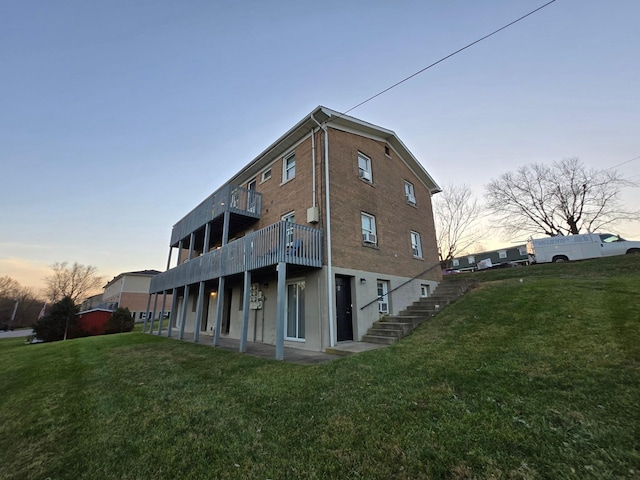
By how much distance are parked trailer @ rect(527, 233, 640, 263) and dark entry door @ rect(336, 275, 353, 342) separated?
18.2 m

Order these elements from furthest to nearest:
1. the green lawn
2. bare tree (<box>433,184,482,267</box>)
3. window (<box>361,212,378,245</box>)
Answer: bare tree (<box>433,184,482,267</box>) < window (<box>361,212,378,245</box>) < the green lawn

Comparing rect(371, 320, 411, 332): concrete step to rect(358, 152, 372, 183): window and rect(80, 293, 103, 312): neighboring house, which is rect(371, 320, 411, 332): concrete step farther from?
rect(80, 293, 103, 312): neighboring house

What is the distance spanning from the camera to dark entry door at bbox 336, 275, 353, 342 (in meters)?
9.93

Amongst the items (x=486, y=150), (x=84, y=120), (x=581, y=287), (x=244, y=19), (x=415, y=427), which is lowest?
(x=415, y=427)

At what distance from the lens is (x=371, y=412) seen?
159 inches

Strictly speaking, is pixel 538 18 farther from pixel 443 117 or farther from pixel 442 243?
pixel 442 243

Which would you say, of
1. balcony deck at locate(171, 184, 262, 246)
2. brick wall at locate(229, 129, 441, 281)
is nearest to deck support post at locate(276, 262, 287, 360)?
brick wall at locate(229, 129, 441, 281)

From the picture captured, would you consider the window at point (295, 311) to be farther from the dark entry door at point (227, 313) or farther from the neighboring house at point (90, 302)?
the neighboring house at point (90, 302)

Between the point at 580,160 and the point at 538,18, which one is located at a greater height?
the point at 580,160

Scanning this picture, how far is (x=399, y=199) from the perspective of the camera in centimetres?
1476

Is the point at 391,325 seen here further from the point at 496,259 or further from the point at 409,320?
the point at 496,259

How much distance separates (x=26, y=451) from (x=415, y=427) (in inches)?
208

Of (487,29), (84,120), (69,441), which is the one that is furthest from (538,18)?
(84,120)

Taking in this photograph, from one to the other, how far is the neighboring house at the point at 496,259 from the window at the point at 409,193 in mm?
15940
